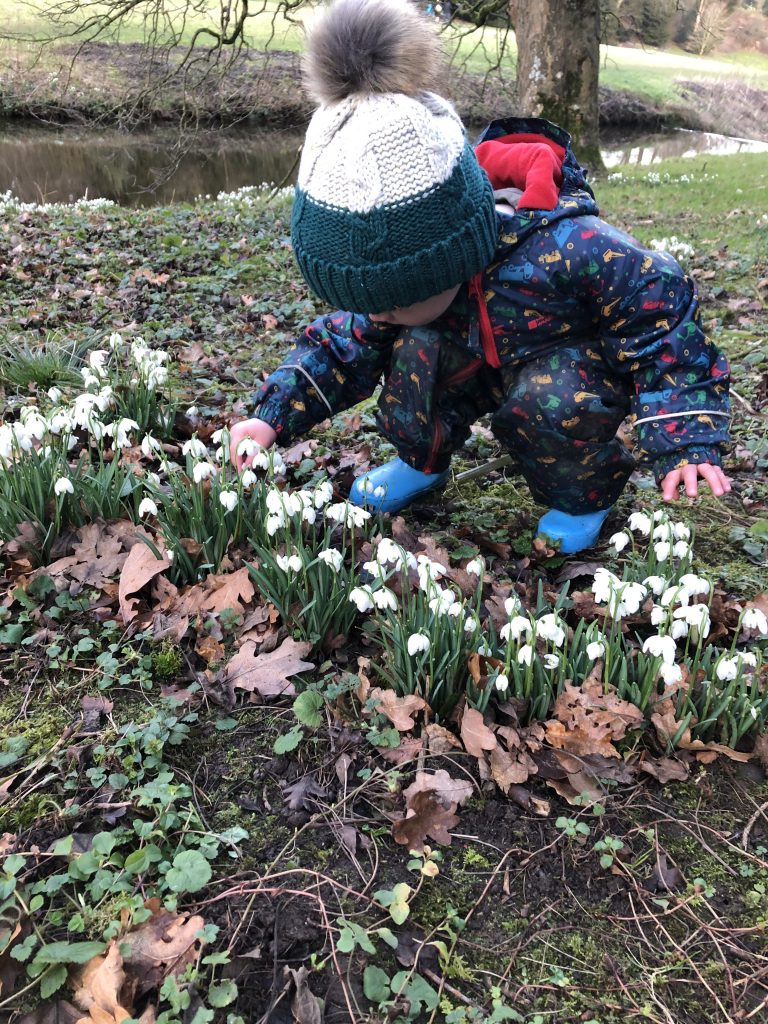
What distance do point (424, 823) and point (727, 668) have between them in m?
0.80

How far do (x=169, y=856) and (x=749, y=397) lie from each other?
366 cm

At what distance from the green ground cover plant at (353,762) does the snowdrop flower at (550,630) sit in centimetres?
2

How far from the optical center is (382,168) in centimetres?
188

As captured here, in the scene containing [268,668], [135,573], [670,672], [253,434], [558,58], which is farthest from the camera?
[558,58]

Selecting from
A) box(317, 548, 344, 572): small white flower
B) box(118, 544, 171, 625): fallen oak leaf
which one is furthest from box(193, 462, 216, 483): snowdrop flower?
box(317, 548, 344, 572): small white flower

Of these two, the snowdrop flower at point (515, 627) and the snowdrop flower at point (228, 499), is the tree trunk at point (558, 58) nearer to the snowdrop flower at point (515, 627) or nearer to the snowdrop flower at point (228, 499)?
the snowdrop flower at point (228, 499)

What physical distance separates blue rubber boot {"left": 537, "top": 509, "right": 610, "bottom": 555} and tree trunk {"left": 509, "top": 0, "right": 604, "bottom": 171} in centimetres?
799

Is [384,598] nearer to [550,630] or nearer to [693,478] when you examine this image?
[550,630]

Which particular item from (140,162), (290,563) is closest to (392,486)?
(290,563)

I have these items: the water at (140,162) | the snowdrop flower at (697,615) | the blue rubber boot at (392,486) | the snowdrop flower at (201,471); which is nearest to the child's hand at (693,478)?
the snowdrop flower at (697,615)

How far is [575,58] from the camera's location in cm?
940

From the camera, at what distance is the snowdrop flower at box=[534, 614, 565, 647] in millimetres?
1804

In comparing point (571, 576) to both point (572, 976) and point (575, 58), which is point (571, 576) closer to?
point (572, 976)

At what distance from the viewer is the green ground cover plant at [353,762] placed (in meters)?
1.40
